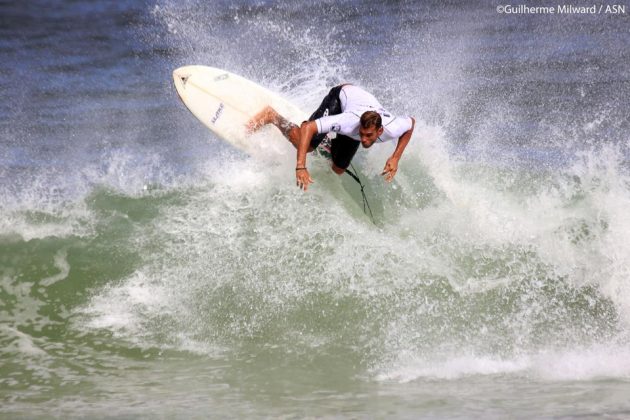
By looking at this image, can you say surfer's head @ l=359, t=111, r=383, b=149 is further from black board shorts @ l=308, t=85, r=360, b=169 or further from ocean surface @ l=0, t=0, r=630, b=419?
ocean surface @ l=0, t=0, r=630, b=419

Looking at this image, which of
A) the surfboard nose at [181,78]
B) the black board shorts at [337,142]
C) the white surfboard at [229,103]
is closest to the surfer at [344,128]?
the black board shorts at [337,142]

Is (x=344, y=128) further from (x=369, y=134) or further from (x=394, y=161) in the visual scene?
(x=394, y=161)

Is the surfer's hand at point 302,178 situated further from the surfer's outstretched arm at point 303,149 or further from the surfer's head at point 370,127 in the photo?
the surfer's head at point 370,127

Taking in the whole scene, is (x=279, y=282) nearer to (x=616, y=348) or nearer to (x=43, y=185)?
(x=616, y=348)

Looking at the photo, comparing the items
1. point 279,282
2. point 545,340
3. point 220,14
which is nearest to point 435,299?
point 545,340

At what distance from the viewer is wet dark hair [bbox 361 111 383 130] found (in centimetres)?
623

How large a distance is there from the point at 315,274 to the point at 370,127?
150 centimetres

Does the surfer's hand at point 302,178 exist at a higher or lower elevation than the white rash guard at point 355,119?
lower

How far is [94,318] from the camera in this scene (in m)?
6.69

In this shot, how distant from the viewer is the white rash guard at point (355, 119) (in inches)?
259

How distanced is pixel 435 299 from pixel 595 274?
1.62m

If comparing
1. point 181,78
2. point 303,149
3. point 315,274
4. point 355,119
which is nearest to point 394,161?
point 355,119

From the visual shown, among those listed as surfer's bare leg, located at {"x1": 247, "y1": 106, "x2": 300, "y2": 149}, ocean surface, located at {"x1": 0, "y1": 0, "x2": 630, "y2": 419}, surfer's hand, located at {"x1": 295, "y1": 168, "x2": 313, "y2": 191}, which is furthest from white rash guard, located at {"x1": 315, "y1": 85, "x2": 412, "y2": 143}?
ocean surface, located at {"x1": 0, "y1": 0, "x2": 630, "y2": 419}

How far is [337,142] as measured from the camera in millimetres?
7309
